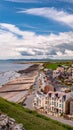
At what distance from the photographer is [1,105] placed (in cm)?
2438

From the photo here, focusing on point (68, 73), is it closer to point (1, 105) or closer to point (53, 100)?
point (53, 100)

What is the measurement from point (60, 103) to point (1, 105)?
114 feet

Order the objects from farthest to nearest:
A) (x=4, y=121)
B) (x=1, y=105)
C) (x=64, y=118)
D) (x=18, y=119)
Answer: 1. (x=64, y=118)
2. (x=1, y=105)
3. (x=18, y=119)
4. (x=4, y=121)

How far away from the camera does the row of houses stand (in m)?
56.6

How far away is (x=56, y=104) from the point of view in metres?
59.2

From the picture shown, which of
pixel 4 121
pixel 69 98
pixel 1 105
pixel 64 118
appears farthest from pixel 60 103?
pixel 4 121

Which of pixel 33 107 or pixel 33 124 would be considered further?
pixel 33 107

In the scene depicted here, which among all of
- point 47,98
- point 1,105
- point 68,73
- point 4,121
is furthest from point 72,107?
point 68,73

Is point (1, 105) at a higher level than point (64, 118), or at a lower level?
higher

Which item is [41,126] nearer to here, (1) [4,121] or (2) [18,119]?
(2) [18,119]

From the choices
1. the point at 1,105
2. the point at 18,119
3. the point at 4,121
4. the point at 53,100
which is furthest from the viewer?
the point at 53,100

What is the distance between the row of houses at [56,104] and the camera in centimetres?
5656

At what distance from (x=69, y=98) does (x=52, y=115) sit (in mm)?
5223

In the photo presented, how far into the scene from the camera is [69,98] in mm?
57781
